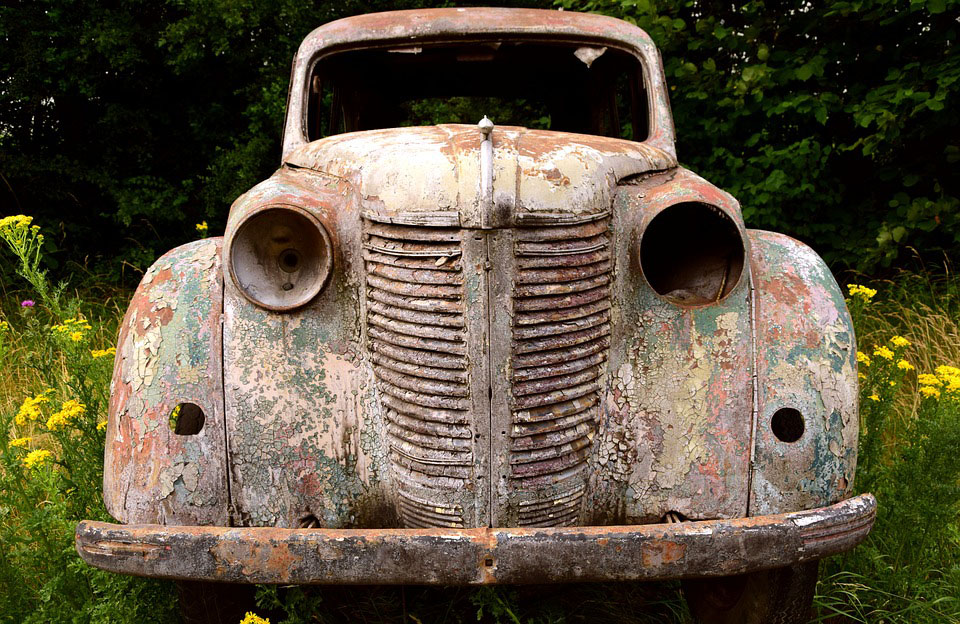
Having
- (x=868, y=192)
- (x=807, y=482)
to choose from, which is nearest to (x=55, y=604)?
(x=807, y=482)

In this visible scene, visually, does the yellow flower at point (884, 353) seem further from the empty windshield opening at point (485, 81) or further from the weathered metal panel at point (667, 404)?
the empty windshield opening at point (485, 81)

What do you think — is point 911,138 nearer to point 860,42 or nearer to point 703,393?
point 860,42

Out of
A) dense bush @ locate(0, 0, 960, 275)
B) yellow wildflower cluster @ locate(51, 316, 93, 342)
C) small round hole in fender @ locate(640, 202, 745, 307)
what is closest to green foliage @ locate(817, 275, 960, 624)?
small round hole in fender @ locate(640, 202, 745, 307)

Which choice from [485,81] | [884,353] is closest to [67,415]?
[485,81]

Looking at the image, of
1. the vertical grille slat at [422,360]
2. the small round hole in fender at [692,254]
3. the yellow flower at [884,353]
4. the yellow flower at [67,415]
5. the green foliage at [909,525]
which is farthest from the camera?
the yellow flower at [884,353]

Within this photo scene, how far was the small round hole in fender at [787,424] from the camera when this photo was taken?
206 cm

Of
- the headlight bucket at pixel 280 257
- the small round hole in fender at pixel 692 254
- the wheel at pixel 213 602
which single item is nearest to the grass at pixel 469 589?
the wheel at pixel 213 602

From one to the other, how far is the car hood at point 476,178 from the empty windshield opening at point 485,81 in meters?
1.06

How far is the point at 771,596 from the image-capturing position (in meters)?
2.16

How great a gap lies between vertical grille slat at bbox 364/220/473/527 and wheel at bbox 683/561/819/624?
2.94 feet

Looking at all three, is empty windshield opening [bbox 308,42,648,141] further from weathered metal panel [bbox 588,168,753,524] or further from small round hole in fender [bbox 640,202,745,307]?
weathered metal panel [bbox 588,168,753,524]

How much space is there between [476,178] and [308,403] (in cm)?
71

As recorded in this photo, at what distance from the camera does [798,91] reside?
525 cm

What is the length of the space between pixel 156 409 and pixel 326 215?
2.14 ft
